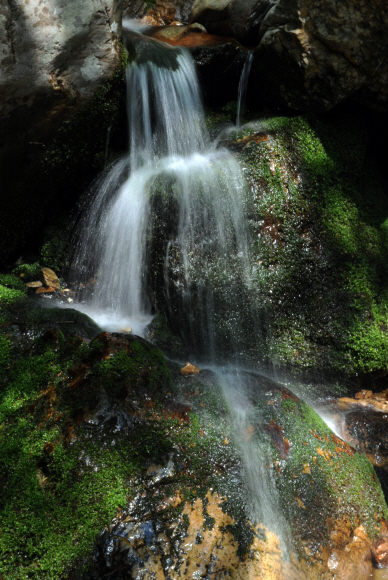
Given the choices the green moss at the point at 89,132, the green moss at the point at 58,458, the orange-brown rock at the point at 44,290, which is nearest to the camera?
the green moss at the point at 58,458

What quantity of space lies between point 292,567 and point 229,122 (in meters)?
5.27

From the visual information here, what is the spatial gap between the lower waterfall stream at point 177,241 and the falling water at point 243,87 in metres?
0.80

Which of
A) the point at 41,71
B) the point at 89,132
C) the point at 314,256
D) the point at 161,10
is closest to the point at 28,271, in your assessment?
the point at 89,132

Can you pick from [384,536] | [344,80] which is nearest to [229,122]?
[344,80]

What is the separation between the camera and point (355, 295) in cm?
431

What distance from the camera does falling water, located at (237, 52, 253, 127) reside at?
5512 mm

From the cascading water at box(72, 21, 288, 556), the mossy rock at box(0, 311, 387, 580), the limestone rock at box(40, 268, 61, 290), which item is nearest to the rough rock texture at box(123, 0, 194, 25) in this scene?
the cascading water at box(72, 21, 288, 556)

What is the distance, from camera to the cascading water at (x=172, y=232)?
4.19m

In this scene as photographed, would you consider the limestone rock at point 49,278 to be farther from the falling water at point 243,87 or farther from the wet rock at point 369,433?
the wet rock at point 369,433

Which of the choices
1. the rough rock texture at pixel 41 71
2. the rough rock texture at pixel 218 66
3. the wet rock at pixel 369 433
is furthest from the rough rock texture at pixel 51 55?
the wet rock at pixel 369 433

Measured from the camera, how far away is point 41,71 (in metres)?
4.26

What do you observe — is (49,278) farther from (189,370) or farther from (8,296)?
(189,370)

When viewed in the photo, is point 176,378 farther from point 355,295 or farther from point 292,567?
point 355,295

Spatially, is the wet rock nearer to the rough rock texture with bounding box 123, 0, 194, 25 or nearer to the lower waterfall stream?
the lower waterfall stream
